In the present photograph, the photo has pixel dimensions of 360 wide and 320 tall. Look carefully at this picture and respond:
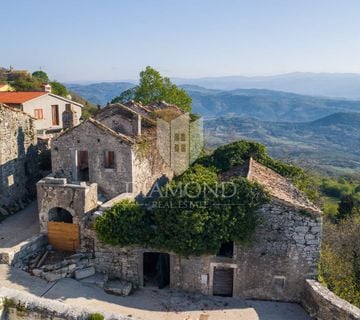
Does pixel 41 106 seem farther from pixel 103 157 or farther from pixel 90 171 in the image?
pixel 103 157

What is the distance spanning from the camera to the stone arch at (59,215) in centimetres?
1814

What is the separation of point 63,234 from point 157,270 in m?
4.96

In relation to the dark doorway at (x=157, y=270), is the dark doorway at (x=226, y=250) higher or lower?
higher

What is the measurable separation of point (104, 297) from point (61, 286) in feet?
6.22

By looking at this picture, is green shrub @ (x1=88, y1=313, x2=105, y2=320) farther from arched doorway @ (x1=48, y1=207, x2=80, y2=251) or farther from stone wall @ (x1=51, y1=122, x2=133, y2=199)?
stone wall @ (x1=51, y1=122, x2=133, y2=199)

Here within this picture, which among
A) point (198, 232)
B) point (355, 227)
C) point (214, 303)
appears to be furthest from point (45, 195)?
point (355, 227)

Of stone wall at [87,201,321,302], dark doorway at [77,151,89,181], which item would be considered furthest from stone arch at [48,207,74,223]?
stone wall at [87,201,321,302]

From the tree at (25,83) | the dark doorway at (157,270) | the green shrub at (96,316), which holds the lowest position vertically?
the dark doorway at (157,270)

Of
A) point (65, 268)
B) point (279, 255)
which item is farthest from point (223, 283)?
point (65, 268)

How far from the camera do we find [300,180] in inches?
880

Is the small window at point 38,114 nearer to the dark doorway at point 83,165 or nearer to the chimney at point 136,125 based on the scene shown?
the dark doorway at point 83,165

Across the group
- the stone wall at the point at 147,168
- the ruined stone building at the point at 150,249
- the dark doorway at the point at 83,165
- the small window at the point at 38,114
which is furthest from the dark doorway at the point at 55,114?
the stone wall at the point at 147,168

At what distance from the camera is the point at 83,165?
2025 cm

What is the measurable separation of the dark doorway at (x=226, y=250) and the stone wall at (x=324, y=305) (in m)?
3.38
